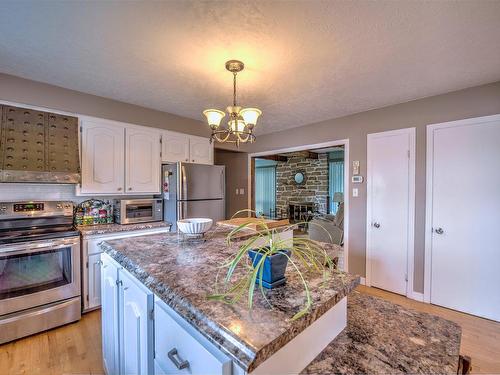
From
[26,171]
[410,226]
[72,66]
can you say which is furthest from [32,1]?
[410,226]

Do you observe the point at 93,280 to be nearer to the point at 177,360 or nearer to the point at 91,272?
the point at 91,272

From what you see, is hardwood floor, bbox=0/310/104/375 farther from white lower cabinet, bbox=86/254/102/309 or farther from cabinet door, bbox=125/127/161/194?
cabinet door, bbox=125/127/161/194

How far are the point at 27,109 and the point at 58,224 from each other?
118 cm

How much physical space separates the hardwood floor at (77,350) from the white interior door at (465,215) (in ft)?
0.92

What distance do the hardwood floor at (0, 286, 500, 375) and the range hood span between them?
145 cm

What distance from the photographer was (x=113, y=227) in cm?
266

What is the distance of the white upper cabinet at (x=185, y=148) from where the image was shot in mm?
3324

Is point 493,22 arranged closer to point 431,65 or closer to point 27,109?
point 431,65

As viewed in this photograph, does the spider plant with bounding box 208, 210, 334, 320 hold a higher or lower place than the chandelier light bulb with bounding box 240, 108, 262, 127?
lower

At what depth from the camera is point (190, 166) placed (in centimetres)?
316

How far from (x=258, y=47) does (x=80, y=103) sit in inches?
86.3

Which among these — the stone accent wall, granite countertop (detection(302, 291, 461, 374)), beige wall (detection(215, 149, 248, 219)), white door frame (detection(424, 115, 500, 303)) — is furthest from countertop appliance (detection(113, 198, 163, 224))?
the stone accent wall

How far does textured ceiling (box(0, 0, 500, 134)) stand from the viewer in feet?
4.78

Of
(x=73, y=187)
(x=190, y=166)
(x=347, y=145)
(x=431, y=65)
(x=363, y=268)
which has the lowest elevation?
(x=363, y=268)
